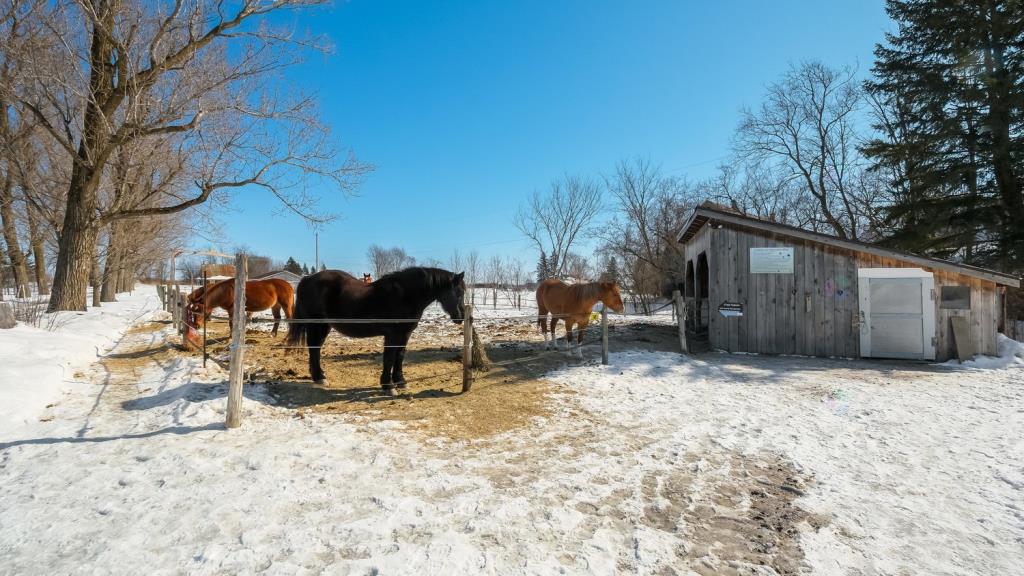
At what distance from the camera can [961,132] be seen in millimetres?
13016

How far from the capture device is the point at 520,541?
7.90 ft

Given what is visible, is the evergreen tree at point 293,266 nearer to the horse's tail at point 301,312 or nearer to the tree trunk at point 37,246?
the tree trunk at point 37,246

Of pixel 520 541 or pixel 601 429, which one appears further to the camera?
pixel 601 429

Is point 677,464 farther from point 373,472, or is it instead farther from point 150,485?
point 150,485

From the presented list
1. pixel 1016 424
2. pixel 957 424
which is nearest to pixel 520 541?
pixel 957 424

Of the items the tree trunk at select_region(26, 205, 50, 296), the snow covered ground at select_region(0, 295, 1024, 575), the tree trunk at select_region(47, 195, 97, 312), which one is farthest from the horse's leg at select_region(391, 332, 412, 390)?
the tree trunk at select_region(26, 205, 50, 296)

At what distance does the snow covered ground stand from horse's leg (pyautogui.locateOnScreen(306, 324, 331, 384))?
710 mm

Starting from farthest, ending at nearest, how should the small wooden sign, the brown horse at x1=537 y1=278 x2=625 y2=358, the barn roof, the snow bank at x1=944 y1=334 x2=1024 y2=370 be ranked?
1. the small wooden sign
2. the brown horse at x1=537 y1=278 x2=625 y2=358
3. the barn roof
4. the snow bank at x1=944 y1=334 x2=1024 y2=370

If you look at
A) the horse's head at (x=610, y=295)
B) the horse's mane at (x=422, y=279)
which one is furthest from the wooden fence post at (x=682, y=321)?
the horse's mane at (x=422, y=279)

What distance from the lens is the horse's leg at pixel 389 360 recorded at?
5.46m

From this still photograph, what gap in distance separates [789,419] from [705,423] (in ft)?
3.51

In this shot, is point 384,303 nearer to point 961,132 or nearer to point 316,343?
point 316,343

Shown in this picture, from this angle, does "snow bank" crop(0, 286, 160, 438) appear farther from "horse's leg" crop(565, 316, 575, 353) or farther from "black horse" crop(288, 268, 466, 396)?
"horse's leg" crop(565, 316, 575, 353)

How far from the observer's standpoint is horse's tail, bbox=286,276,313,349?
18.3 ft
